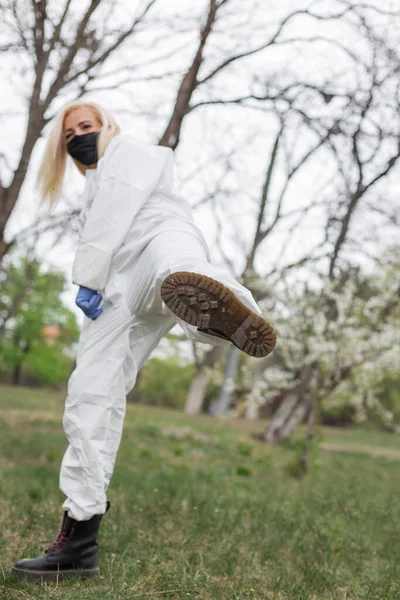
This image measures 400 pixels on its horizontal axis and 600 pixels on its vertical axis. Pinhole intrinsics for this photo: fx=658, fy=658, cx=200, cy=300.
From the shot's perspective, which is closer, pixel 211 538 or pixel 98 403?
pixel 98 403

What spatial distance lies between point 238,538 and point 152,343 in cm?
123

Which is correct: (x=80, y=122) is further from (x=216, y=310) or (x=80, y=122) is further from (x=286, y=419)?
(x=286, y=419)

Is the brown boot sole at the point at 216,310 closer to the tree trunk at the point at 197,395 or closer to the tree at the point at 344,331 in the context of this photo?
the tree at the point at 344,331

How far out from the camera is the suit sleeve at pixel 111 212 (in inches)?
114

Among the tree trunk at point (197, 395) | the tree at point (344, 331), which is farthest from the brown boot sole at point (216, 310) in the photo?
the tree trunk at point (197, 395)

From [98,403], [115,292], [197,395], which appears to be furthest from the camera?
[197,395]

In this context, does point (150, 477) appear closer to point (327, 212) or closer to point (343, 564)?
point (343, 564)

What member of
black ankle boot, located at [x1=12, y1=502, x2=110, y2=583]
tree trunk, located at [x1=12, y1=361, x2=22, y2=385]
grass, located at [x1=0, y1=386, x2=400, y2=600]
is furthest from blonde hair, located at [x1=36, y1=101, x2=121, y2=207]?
tree trunk, located at [x1=12, y1=361, x2=22, y2=385]

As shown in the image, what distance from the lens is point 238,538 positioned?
3.57 meters

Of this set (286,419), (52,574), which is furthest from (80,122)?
(286,419)

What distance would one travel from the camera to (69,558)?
280cm

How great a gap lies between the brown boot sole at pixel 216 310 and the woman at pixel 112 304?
2cm

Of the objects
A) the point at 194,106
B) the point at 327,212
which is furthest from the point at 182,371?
the point at 194,106

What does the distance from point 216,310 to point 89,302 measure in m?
0.73
